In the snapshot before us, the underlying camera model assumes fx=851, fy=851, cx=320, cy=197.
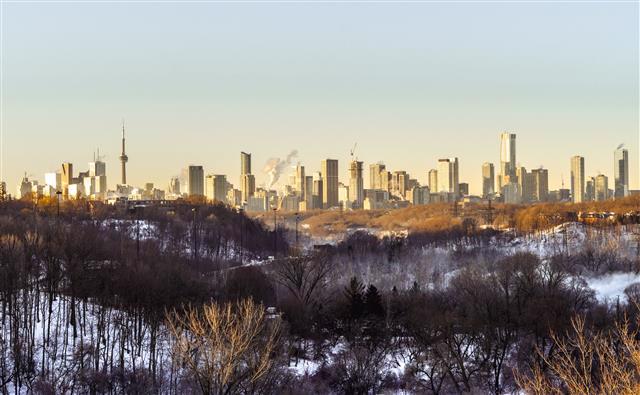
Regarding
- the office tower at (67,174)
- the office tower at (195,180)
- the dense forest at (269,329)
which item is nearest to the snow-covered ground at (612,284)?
the dense forest at (269,329)

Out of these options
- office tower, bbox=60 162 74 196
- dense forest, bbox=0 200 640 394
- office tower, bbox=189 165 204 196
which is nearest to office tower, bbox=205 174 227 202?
office tower, bbox=189 165 204 196

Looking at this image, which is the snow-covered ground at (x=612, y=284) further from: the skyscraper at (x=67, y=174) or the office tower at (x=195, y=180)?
the office tower at (x=195, y=180)

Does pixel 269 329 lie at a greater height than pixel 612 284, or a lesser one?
greater

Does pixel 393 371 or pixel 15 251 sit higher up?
pixel 15 251

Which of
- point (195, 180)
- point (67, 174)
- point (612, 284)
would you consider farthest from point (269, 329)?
point (195, 180)

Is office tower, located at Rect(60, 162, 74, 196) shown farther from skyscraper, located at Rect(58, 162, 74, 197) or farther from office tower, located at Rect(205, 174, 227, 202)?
office tower, located at Rect(205, 174, 227, 202)

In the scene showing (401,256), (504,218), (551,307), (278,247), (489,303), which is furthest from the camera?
(504,218)

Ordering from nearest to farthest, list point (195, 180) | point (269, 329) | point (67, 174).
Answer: point (269, 329), point (67, 174), point (195, 180)

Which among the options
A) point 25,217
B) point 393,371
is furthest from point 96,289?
point 25,217

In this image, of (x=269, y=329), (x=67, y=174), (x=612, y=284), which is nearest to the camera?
(x=269, y=329)

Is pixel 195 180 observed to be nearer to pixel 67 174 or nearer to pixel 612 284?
pixel 67 174

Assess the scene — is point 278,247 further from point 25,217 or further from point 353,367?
point 353,367
